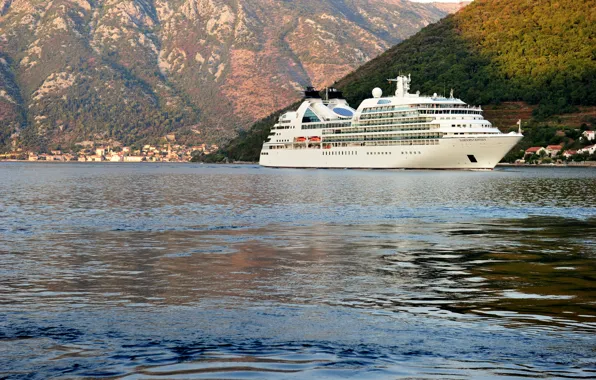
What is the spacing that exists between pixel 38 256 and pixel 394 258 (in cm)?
1127

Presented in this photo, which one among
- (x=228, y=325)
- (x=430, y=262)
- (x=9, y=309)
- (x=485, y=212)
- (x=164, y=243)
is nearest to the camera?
(x=228, y=325)

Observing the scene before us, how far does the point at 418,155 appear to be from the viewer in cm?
14775

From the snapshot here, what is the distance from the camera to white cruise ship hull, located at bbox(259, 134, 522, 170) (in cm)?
13812

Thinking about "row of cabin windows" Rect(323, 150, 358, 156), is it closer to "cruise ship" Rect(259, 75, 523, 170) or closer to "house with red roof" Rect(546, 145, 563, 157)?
"cruise ship" Rect(259, 75, 523, 170)

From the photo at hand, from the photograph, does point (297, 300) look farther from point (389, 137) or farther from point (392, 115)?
point (392, 115)

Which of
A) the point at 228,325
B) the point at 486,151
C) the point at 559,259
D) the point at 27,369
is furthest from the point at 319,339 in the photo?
the point at 486,151

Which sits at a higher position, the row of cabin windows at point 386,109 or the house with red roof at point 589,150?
the row of cabin windows at point 386,109

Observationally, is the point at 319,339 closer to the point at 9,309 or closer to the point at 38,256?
the point at 9,309

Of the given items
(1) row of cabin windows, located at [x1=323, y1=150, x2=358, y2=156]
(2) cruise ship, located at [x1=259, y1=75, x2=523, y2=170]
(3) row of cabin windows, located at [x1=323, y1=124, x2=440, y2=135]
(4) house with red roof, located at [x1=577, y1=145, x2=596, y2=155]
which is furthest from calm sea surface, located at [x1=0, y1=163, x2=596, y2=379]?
(4) house with red roof, located at [x1=577, y1=145, x2=596, y2=155]

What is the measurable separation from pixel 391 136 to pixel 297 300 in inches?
5467

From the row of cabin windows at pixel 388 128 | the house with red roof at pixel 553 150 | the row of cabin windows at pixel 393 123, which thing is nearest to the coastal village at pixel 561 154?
the house with red roof at pixel 553 150

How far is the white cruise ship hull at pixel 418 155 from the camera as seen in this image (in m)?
138

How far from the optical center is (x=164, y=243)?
30.4m

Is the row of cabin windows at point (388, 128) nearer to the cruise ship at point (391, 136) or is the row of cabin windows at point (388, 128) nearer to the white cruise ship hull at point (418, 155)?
the cruise ship at point (391, 136)
